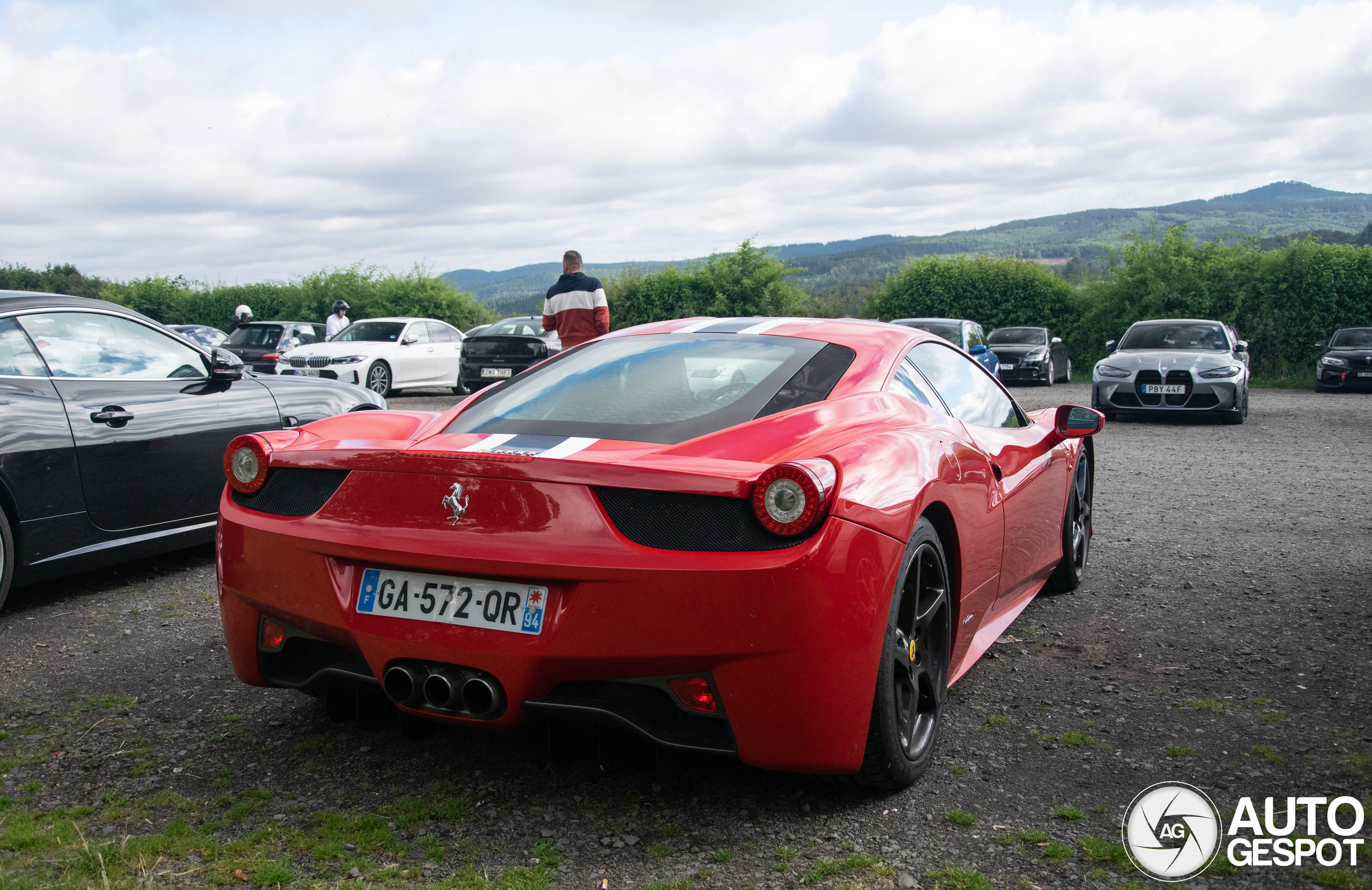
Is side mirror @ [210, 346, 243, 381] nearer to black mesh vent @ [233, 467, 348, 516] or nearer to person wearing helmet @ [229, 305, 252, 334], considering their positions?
black mesh vent @ [233, 467, 348, 516]

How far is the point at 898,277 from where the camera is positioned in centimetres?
2847

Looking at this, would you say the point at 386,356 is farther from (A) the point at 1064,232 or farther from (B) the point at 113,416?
(A) the point at 1064,232

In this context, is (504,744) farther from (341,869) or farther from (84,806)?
(84,806)

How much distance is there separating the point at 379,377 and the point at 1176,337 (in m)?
12.5

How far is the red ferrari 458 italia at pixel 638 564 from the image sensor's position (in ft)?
7.43

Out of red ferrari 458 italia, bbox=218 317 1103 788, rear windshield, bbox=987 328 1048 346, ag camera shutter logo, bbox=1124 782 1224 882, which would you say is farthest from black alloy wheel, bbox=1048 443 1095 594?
rear windshield, bbox=987 328 1048 346

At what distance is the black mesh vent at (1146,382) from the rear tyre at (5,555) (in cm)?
1282

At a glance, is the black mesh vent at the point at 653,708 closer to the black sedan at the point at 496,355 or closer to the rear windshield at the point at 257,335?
the black sedan at the point at 496,355

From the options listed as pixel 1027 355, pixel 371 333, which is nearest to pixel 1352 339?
pixel 1027 355

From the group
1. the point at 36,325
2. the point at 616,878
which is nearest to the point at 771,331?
the point at 616,878

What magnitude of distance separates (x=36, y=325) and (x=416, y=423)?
2537mm

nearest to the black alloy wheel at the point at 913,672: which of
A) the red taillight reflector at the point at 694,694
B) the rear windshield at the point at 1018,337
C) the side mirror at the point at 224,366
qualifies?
the red taillight reflector at the point at 694,694

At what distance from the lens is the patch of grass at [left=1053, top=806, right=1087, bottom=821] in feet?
8.38

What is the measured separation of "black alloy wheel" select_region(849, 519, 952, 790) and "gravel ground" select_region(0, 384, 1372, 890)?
0.10 m
